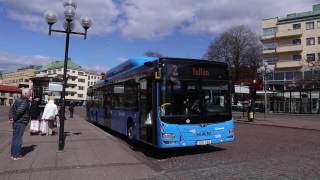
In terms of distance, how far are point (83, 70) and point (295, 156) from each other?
159 meters

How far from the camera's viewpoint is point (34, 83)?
35500 mm

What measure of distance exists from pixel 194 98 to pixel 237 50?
69085 millimetres

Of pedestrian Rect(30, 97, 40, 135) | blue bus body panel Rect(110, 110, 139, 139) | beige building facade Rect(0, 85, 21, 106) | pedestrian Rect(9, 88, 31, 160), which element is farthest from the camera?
beige building facade Rect(0, 85, 21, 106)

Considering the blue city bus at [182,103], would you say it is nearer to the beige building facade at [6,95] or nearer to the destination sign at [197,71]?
the destination sign at [197,71]

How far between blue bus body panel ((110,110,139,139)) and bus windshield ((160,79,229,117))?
93.9 inches

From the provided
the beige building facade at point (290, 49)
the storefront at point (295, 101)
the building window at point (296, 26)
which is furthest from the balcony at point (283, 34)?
the storefront at point (295, 101)

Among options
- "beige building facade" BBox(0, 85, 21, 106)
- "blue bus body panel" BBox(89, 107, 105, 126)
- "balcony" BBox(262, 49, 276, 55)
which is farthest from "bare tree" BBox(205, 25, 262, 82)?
"beige building facade" BBox(0, 85, 21, 106)

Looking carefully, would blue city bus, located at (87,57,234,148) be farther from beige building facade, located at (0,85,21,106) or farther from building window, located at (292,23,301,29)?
beige building facade, located at (0,85,21,106)

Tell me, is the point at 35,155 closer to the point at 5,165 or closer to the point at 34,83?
the point at 5,165

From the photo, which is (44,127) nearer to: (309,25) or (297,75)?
(297,75)

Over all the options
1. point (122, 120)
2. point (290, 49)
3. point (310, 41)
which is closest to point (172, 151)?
point (122, 120)

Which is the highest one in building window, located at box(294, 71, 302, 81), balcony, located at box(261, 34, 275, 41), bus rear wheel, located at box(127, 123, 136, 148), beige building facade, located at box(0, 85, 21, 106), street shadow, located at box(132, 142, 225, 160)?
balcony, located at box(261, 34, 275, 41)

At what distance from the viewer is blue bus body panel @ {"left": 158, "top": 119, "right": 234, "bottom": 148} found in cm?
1199

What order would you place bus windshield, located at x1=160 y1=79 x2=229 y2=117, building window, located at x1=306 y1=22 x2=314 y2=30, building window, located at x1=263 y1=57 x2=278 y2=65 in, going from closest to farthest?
1. bus windshield, located at x1=160 y1=79 x2=229 y2=117
2. building window, located at x1=306 y1=22 x2=314 y2=30
3. building window, located at x1=263 y1=57 x2=278 y2=65
